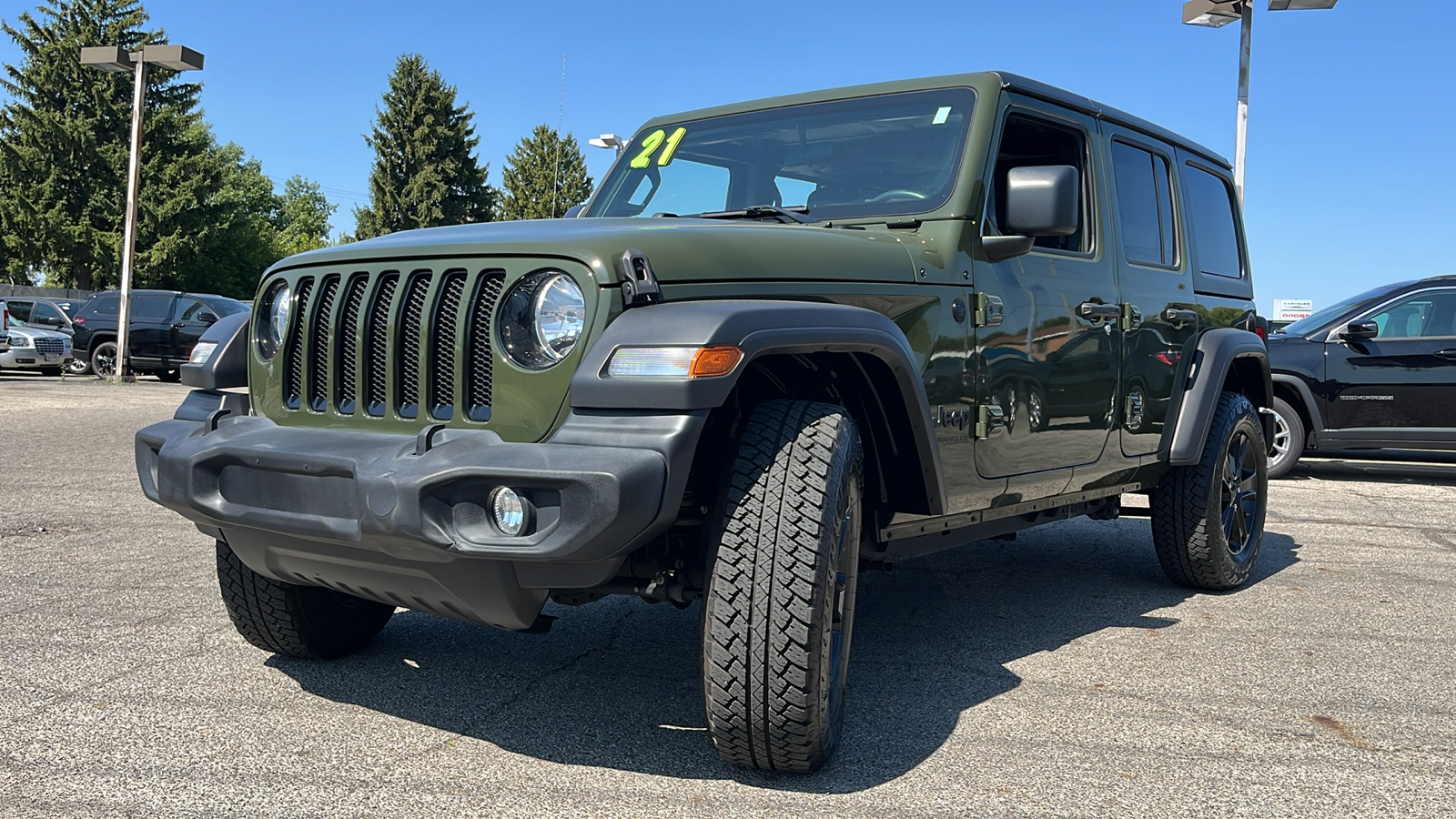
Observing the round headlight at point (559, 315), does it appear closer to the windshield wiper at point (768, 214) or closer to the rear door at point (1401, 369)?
the windshield wiper at point (768, 214)

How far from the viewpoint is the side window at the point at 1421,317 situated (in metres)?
9.84

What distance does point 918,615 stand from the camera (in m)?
4.83

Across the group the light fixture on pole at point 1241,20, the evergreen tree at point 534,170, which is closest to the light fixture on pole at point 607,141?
the light fixture on pole at point 1241,20

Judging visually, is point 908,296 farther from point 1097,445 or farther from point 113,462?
point 113,462

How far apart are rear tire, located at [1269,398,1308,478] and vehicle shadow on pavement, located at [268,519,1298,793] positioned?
17.1 ft

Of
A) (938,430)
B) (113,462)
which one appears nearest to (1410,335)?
(938,430)

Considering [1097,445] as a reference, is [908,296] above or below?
above

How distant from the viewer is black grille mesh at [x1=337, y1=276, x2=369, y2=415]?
3.09m

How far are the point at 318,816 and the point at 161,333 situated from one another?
2056 centimetres

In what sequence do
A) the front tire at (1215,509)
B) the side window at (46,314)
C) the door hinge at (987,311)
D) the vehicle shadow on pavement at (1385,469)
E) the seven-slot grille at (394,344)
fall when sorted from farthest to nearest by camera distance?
the side window at (46,314)
the vehicle shadow on pavement at (1385,469)
the front tire at (1215,509)
the door hinge at (987,311)
the seven-slot grille at (394,344)

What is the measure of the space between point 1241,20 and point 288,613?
579 inches

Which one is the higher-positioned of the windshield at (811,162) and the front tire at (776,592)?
the windshield at (811,162)

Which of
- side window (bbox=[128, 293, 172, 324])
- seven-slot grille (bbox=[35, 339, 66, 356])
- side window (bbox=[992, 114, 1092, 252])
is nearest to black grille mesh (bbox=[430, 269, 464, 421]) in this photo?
side window (bbox=[992, 114, 1092, 252])

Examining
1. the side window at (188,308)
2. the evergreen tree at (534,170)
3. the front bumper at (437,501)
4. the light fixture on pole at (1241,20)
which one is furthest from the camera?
the evergreen tree at (534,170)
